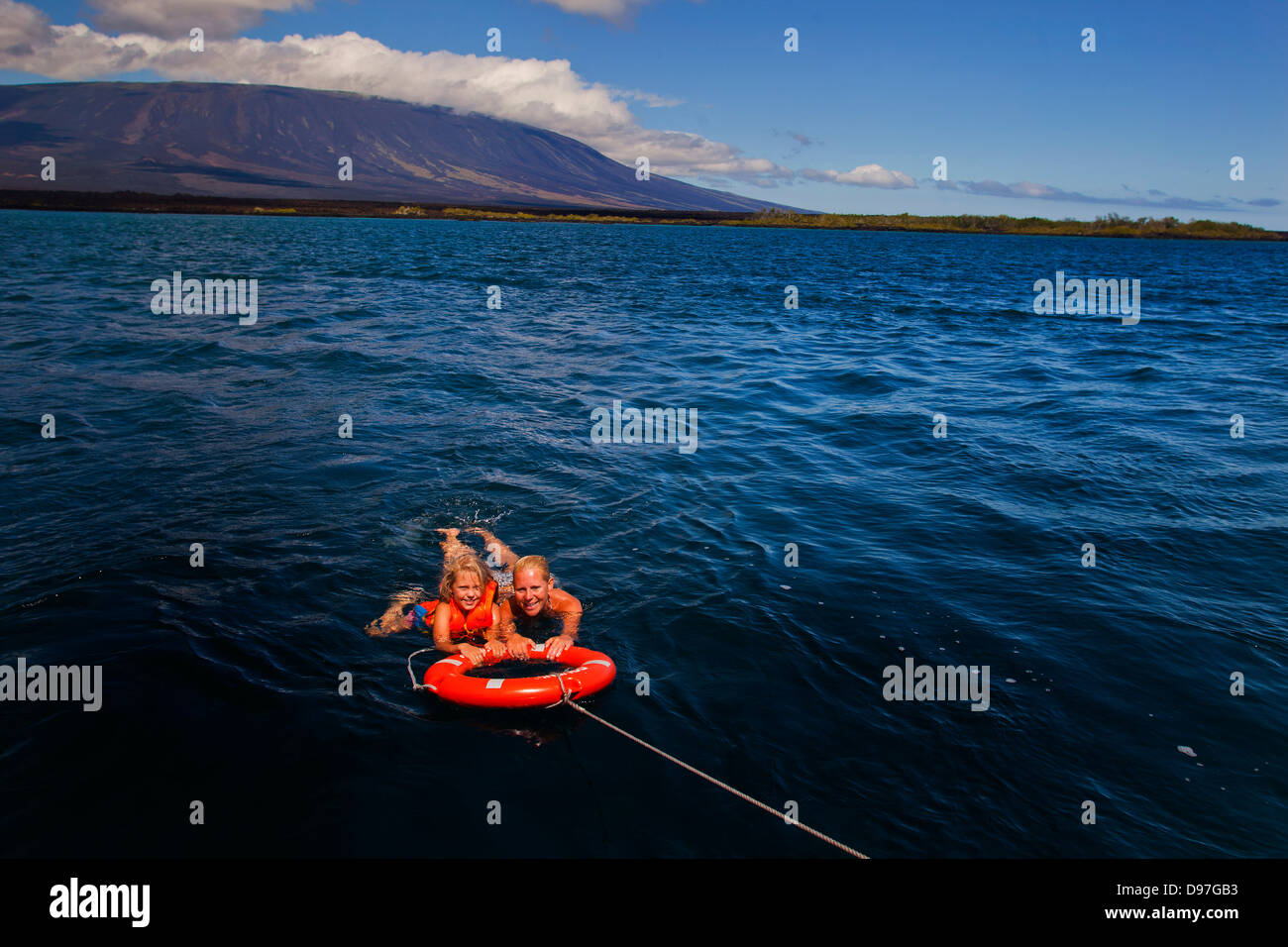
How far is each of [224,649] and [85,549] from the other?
11.8 ft

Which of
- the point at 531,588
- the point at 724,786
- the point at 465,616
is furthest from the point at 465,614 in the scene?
the point at 724,786

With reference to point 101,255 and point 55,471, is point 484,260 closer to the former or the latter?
point 101,255

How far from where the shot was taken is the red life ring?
277 inches

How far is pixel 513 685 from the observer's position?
7141mm

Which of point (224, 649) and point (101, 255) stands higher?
point (101, 255)

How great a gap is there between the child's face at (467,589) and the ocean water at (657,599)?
81cm

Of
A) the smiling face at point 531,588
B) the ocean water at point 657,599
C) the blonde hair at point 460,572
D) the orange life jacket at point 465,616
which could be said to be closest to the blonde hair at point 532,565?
the smiling face at point 531,588

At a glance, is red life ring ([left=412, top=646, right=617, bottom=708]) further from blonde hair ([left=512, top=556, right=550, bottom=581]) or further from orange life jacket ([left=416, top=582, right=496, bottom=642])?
blonde hair ([left=512, top=556, right=550, bottom=581])

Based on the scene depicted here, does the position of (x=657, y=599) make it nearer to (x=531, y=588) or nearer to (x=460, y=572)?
(x=531, y=588)

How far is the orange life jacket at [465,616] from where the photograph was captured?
8316mm

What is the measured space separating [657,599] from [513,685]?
273 cm

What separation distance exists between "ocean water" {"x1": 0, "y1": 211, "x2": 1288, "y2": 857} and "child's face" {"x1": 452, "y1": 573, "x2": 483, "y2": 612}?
2.67 ft

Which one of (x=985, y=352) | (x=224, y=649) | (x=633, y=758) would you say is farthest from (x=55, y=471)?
(x=985, y=352)

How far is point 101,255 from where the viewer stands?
168ft
